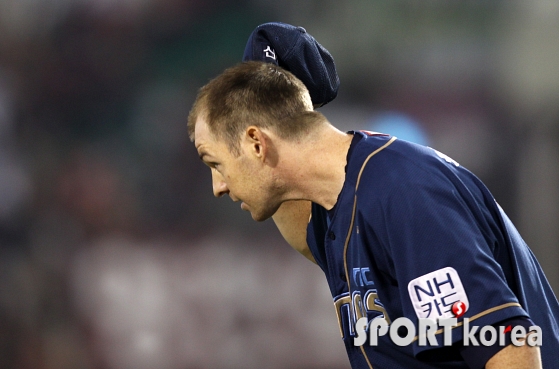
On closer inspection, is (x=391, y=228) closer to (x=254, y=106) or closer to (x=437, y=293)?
(x=437, y=293)

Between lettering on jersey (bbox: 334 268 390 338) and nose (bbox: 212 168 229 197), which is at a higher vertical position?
nose (bbox: 212 168 229 197)

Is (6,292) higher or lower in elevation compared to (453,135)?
lower

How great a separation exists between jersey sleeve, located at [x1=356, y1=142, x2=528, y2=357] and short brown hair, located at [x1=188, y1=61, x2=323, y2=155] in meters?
0.19

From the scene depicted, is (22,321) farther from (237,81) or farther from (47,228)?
(237,81)

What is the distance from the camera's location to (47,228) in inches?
102

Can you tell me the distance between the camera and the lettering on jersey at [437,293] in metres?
0.90

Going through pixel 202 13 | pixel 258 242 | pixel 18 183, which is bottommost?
pixel 258 242

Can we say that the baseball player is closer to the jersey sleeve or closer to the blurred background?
the jersey sleeve

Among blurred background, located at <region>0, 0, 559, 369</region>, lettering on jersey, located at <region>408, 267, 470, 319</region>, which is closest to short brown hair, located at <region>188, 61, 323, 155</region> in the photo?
lettering on jersey, located at <region>408, 267, 470, 319</region>

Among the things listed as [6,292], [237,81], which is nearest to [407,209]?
[237,81]

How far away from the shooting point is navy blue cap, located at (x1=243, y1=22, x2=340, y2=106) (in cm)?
140

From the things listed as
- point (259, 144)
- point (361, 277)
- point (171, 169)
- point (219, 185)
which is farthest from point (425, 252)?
point (171, 169)

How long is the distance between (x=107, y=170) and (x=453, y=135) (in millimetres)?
1516

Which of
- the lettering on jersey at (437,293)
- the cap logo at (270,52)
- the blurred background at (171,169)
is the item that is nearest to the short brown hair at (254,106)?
the cap logo at (270,52)
